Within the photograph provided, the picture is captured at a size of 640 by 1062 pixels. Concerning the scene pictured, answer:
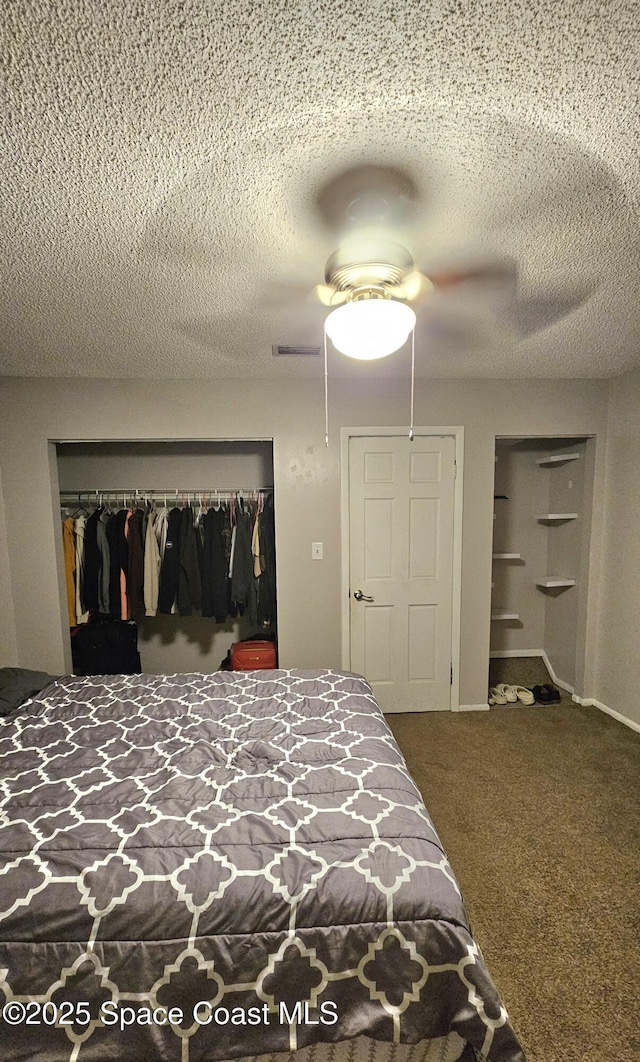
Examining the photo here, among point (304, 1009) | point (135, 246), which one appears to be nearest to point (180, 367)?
point (135, 246)

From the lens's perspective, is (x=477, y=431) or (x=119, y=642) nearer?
(x=477, y=431)

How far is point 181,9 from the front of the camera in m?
0.72

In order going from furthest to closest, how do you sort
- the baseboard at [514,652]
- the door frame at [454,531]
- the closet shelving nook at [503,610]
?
the baseboard at [514,652] → the closet shelving nook at [503,610] → the door frame at [454,531]

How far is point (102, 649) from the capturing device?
3223 mm

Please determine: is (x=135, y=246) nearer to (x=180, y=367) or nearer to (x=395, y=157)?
(x=395, y=157)

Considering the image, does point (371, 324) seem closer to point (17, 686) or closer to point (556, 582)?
point (17, 686)

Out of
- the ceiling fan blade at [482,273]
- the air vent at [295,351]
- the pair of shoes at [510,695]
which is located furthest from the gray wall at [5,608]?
the pair of shoes at [510,695]

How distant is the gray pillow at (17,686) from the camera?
6.27 feet

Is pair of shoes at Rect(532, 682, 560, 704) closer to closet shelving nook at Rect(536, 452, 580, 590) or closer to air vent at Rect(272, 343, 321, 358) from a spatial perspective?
closet shelving nook at Rect(536, 452, 580, 590)

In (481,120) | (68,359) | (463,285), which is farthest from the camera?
(68,359)

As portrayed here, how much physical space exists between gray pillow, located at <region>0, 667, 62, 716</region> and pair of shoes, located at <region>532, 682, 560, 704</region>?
3.32 meters

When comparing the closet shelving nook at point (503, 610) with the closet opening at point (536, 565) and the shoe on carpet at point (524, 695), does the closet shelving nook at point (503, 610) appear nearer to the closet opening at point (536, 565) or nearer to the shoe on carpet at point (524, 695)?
the closet opening at point (536, 565)

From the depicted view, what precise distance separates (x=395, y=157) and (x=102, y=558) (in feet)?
9.67

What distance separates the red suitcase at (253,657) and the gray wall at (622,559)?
7.96ft
